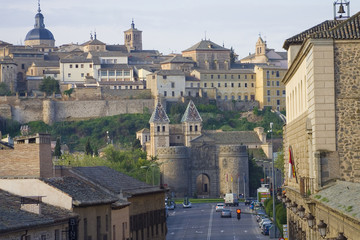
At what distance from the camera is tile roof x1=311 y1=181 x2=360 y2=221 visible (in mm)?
21938

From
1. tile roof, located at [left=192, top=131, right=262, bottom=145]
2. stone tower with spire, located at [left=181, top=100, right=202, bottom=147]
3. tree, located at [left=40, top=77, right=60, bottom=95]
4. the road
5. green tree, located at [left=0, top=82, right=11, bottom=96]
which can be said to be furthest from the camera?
tree, located at [left=40, top=77, right=60, bottom=95]

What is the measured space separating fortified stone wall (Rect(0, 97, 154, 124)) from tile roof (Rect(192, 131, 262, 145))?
60.0 feet

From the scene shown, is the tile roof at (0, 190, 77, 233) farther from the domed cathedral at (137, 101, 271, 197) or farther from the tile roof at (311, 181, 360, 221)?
the domed cathedral at (137, 101, 271, 197)

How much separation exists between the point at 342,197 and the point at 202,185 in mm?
129540

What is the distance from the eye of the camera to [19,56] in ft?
655

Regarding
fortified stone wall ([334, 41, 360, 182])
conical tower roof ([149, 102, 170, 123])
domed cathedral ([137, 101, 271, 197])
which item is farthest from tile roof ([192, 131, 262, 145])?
fortified stone wall ([334, 41, 360, 182])

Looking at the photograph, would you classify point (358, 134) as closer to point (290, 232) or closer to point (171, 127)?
point (290, 232)

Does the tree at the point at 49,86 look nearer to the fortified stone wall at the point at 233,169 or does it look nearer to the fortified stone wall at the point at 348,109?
the fortified stone wall at the point at 233,169

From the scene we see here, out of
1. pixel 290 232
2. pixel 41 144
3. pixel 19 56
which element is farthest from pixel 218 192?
pixel 41 144

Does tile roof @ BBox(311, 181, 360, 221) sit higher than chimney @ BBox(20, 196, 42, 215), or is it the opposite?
tile roof @ BBox(311, 181, 360, 221)

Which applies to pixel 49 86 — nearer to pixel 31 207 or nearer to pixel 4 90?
pixel 4 90

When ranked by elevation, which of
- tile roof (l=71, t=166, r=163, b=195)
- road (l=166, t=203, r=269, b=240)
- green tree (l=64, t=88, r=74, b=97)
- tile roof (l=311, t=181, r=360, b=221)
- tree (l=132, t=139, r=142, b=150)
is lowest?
road (l=166, t=203, r=269, b=240)

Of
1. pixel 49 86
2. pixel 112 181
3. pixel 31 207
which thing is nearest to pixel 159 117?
pixel 49 86

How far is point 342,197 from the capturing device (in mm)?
25438
